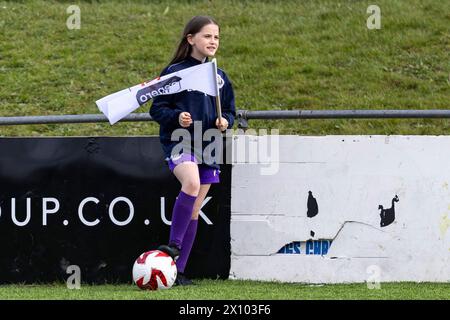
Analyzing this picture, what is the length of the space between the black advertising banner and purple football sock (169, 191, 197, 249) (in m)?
0.65

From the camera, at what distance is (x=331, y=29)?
13.5m

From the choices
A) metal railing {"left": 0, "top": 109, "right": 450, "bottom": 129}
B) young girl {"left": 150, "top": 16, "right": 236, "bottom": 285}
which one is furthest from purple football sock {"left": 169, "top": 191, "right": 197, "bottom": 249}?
metal railing {"left": 0, "top": 109, "right": 450, "bottom": 129}

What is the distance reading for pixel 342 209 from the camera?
7617 mm

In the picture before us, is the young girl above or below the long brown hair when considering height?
below

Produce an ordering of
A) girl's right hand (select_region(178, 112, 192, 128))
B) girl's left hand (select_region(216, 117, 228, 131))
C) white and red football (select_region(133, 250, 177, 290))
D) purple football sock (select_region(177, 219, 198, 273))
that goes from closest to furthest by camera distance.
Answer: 1. white and red football (select_region(133, 250, 177, 290))
2. girl's right hand (select_region(178, 112, 192, 128))
3. girl's left hand (select_region(216, 117, 228, 131))
4. purple football sock (select_region(177, 219, 198, 273))

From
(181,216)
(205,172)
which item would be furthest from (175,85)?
(181,216)

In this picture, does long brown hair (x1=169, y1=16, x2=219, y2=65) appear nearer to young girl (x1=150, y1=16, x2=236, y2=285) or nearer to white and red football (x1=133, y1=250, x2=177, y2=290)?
young girl (x1=150, y1=16, x2=236, y2=285)

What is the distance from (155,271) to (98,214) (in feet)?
3.82

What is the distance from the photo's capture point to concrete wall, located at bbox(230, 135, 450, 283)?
7574mm

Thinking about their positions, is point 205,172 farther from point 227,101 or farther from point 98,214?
point 98,214

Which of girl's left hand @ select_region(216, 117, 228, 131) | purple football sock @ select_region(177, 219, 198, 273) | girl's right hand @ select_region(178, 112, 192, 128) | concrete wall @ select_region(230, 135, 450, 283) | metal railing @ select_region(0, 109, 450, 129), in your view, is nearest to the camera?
girl's right hand @ select_region(178, 112, 192, 128)

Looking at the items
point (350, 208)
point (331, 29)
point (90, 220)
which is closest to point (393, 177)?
point (350, 208)

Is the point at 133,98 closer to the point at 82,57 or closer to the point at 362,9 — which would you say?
the point at 82,57

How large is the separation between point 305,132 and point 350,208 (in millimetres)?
3026
